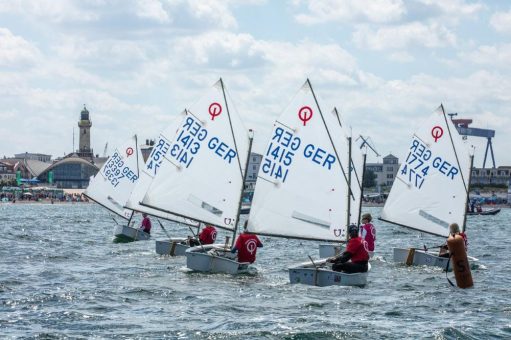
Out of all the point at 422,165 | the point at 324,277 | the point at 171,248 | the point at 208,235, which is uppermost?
the point at 422,165

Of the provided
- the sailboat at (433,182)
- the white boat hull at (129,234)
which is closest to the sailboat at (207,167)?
the sailboat at (433,182)

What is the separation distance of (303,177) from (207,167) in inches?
192

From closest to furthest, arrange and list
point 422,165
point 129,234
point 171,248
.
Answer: point 171,248
point 422,165
point 129,234

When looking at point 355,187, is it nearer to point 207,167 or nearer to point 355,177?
point 355,177

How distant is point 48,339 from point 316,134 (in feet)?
50.5

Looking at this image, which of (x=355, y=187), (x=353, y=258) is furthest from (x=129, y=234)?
(x=353, y=258)

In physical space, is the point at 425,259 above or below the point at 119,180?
below

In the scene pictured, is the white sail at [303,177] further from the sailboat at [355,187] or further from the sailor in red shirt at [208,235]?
the sailboat at [355,187]

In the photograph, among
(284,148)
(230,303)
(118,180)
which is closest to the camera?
(230,303)

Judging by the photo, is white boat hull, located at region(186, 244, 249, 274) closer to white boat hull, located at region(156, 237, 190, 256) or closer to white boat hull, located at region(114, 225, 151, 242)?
white boat hull, located at region(156, 237, 190, 256)

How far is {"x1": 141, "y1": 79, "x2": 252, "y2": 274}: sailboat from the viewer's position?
122ft

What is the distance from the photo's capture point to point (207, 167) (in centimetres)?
3781

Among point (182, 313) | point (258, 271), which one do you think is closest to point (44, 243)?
point (258, 271)

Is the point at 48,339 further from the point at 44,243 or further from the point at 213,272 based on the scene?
the point at 44,243
